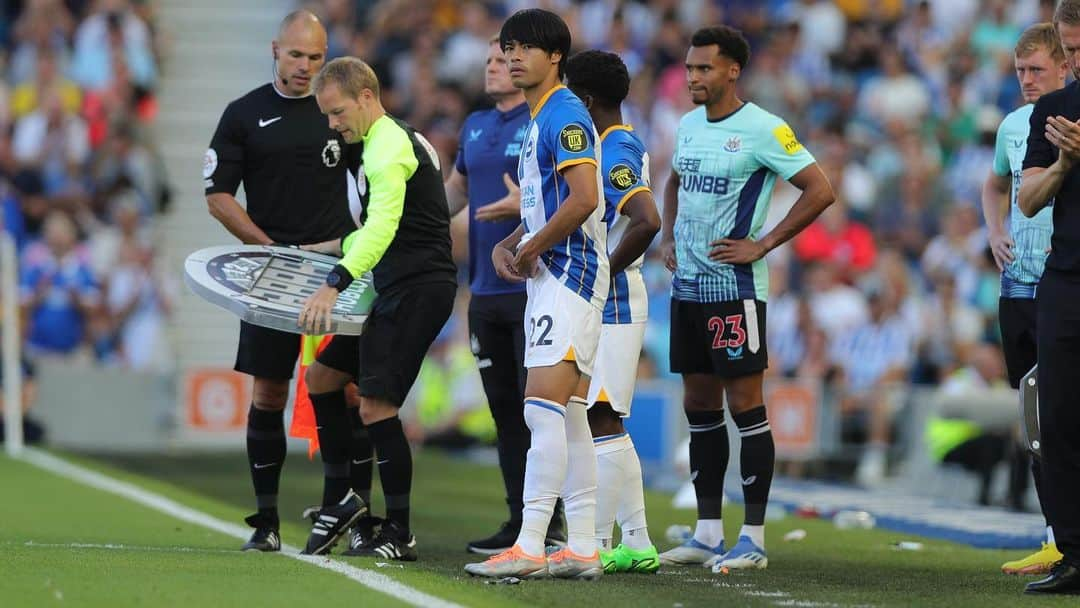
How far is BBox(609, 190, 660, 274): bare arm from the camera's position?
778cm

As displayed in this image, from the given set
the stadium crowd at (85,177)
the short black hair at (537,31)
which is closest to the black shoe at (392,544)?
the short black hair at (537,31)

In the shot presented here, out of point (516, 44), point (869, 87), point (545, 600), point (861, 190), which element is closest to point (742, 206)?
point (516, 44)

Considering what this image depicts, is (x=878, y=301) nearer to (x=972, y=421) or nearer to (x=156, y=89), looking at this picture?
(x=972, y=421)

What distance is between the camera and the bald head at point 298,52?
8.73 meters

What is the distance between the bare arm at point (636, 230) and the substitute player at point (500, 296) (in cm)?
114

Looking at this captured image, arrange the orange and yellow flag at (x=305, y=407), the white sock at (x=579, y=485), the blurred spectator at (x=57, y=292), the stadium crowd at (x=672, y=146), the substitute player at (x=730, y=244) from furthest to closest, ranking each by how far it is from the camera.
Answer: the blurred spectator at (x=57, y=292) < the stadium crowd at (x=672, y=146) < the orange and yellow flag at (x=305, y=407) < the substitute player at (x=730, y=244) < the white sock at (x=579, y=485)

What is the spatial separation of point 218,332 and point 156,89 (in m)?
3.26

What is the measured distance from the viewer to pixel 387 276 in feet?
Answer: 26.8

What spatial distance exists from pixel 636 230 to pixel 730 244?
904 mm

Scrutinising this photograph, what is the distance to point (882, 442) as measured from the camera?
17.2m

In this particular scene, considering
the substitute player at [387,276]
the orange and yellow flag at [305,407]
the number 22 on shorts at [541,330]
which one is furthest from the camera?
the orange and yellow flag at [305,407]

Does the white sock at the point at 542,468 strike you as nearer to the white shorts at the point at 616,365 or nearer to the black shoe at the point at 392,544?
the white shorts at the point at 616,365

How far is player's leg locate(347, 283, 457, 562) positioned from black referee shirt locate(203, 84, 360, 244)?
91cm

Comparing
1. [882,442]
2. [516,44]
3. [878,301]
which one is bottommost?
[882,442]
